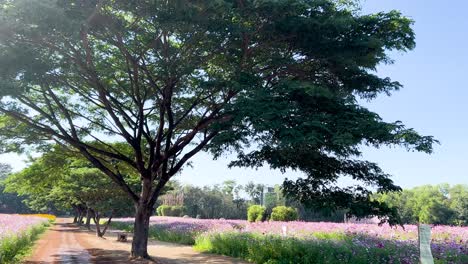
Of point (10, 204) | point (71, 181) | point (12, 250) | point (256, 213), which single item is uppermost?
point (71, 181)

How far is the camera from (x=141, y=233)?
52.1 feet

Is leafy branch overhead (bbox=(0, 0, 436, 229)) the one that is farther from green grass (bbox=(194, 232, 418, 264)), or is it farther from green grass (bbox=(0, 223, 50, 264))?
green grass (bbox=(0, 223, 50, 264))

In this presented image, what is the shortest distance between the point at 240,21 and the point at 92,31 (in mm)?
4736

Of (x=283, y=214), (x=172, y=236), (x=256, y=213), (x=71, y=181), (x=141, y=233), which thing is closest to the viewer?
(x=141, y=233)

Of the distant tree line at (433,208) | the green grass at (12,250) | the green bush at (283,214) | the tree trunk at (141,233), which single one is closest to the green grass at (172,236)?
the tree trunk at (141,233)

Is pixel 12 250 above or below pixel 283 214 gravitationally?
below

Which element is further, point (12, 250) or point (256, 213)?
point (256, 213)

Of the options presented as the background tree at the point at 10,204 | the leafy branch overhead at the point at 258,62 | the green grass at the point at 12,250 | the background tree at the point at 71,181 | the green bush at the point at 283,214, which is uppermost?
the leafy branch overhead at the point at 258,62

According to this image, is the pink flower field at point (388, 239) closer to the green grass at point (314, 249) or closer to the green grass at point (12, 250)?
the green grass at point (314, 249)

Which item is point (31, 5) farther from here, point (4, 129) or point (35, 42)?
point (4, 129)

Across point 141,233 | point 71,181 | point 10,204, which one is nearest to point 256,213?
point 71,181

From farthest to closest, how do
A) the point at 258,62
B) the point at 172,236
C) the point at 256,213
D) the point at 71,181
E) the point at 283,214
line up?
the point at 256,213 < the point at 283,214 < the point at 71,181 < the point at 172,236 < the point at 258,62

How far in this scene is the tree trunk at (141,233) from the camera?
15.6 meters

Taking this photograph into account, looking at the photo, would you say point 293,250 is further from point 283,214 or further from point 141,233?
point 283,214
